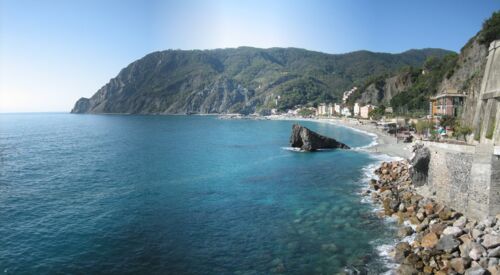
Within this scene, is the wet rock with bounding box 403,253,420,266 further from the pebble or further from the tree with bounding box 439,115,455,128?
the tree with bounding box 439,115,455,128

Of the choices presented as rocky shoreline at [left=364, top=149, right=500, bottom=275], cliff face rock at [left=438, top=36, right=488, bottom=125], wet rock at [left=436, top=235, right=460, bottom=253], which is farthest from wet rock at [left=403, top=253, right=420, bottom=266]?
cliff face rock at [left=438, top=36, right=488, bottom=125]

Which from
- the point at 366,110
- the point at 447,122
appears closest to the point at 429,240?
the point at 447,122

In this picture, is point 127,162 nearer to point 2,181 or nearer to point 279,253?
point 2,181

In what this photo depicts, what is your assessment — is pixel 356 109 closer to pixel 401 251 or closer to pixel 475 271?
pixel 401 251

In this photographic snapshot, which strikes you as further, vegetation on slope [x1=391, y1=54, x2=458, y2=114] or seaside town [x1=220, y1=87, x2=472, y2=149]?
vegetation on slope [x1=391, y1=54, x2=458, y2=114]

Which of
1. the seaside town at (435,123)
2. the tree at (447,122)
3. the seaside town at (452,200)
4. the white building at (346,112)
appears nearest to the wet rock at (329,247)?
the seaside town at (452,200)
